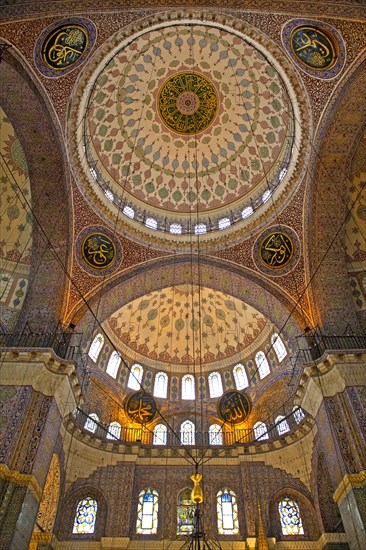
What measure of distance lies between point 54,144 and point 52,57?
6.29 feet

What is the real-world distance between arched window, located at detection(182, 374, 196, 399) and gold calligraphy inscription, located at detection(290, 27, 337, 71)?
436 inches

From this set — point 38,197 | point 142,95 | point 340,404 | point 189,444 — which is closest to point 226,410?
point 189,444

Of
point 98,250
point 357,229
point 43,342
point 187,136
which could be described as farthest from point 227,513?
point 187,136

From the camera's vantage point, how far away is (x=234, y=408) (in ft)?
44.5

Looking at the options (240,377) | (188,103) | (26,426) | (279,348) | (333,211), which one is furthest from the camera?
(240,377)

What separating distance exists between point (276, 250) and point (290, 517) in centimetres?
753

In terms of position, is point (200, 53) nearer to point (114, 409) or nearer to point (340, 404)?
point (340, 404)

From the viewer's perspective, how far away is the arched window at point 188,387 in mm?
15080

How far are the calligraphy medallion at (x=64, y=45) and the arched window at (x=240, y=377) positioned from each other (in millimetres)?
11069

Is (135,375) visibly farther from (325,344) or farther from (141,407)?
(325,344)

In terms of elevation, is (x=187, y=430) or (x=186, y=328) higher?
(x=186, y=328)

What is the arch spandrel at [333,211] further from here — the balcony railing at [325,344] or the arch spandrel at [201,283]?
the arch spandrel at [201,283]

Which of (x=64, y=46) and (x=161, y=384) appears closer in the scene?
(x=64, y=46)

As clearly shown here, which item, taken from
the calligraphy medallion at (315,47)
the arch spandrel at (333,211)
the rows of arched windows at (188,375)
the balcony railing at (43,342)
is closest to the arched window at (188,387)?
the rows of arched windows at (188,375)
